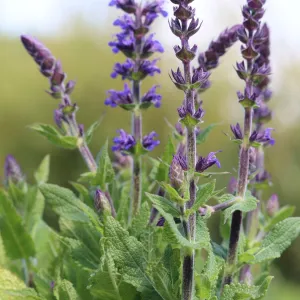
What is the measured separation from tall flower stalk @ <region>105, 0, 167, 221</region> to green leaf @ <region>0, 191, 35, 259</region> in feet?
0.68

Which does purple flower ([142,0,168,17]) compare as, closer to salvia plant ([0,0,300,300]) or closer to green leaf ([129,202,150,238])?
salvia plant ([0,0,300,300])

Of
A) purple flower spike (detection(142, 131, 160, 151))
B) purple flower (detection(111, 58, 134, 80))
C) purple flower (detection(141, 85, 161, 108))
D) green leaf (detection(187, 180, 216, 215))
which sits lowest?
green leaf (detection(187, 180, 216, 215))

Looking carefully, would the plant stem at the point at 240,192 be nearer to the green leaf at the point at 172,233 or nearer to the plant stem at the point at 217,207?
the plant stem at the point at 217,207

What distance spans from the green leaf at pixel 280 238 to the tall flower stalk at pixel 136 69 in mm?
200

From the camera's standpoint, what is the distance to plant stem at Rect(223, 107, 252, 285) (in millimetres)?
721

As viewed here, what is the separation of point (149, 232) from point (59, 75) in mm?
317

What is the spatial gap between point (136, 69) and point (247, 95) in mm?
217

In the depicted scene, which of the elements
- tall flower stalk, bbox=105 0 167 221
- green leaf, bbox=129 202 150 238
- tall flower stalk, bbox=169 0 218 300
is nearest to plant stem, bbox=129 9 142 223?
tall flower stalk, bbox=105 0 167 221

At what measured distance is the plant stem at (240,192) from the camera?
72 cm

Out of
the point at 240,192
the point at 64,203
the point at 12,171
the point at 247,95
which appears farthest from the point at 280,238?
the point at 12,171

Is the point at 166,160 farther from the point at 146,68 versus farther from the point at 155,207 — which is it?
the point at 155,207

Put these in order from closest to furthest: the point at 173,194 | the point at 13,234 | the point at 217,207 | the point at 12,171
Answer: the point at 173,194, the point at 217,207, the point at 13,234, the point at 12,171

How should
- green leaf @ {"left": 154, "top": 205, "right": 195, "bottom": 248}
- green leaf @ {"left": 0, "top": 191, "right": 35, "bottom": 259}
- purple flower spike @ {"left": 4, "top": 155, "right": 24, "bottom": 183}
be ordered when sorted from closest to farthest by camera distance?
green leaf @ {"left": 154, "top": 205, "right": 195, "bottom": 248} → green leaf @ {"left": 0, "top": 191, "right": 35, "bottom": 259} → purple flower spike @ {"left": 4, "top": 155, "right": 24, "bottom": 183}

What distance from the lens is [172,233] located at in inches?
23.2
